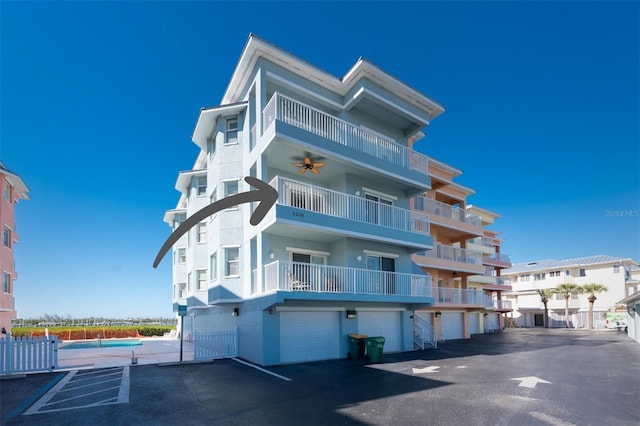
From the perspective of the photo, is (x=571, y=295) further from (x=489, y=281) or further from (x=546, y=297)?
(x=489, y=281)

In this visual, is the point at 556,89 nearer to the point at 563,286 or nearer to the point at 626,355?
the point at 626,355

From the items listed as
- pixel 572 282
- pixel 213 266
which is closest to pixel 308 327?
pixel 213 266

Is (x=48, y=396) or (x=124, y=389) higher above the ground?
(x=48, y=396)

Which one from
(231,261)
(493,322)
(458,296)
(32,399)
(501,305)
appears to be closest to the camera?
(32,399)

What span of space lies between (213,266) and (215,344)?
4.46 meters

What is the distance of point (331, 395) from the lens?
9477 millimetres

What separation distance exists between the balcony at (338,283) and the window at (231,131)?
721cm

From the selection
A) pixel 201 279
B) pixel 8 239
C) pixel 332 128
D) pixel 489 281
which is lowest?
pixel 489 281

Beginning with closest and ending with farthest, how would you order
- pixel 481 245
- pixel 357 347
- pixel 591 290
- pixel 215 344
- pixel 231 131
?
pixel 357 347 → pixel 215 344 → pixel 231 131 → pixel 481 245 → pixel 591 290

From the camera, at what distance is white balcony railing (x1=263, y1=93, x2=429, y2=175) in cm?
1582

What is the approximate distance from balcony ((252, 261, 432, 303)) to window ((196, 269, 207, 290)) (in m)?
9.01

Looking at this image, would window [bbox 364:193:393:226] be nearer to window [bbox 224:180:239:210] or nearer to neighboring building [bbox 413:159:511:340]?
window [bbox 224:180:239:210]

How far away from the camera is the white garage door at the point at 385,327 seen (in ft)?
58.2

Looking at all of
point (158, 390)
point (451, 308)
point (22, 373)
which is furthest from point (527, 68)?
point (22, 373)
